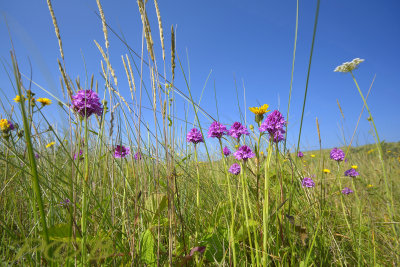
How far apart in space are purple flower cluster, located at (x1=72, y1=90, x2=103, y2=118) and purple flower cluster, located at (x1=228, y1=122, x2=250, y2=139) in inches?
34.6

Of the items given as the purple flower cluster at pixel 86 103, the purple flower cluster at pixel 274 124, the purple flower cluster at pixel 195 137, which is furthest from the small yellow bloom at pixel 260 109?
the purple flower cluster at pixel 195 137

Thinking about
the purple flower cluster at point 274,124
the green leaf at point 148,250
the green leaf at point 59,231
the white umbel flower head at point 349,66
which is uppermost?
the white umbel flower head at point 349,66

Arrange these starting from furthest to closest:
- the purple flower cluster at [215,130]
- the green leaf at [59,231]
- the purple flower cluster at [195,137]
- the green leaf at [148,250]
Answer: the purple flower cluster at [195,137] → the purple flower cluster at [215,130] → the green leaf at [148,250] → the green leaf at [59,231]

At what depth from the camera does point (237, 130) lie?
5.08 ft

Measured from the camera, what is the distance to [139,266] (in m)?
0.81

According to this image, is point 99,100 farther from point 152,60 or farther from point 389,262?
point 389,262

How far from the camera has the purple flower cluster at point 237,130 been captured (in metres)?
1.54

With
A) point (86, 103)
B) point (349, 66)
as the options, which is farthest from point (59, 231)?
point (349, 66)

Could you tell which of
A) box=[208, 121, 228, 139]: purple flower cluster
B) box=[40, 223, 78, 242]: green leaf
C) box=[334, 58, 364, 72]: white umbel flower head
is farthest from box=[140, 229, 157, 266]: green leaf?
box=[334, 58, 364, 72]: white umbel flower head

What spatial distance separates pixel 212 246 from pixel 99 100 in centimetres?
87

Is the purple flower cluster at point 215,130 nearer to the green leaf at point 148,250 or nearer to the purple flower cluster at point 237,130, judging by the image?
the purple flower cluster at point 237,130

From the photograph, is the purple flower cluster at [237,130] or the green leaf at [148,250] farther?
the purple flower cluster at [237,130]

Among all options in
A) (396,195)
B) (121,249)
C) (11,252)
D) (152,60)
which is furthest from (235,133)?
(396,195)

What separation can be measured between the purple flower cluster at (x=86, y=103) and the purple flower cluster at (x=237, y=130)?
0.88 meters
